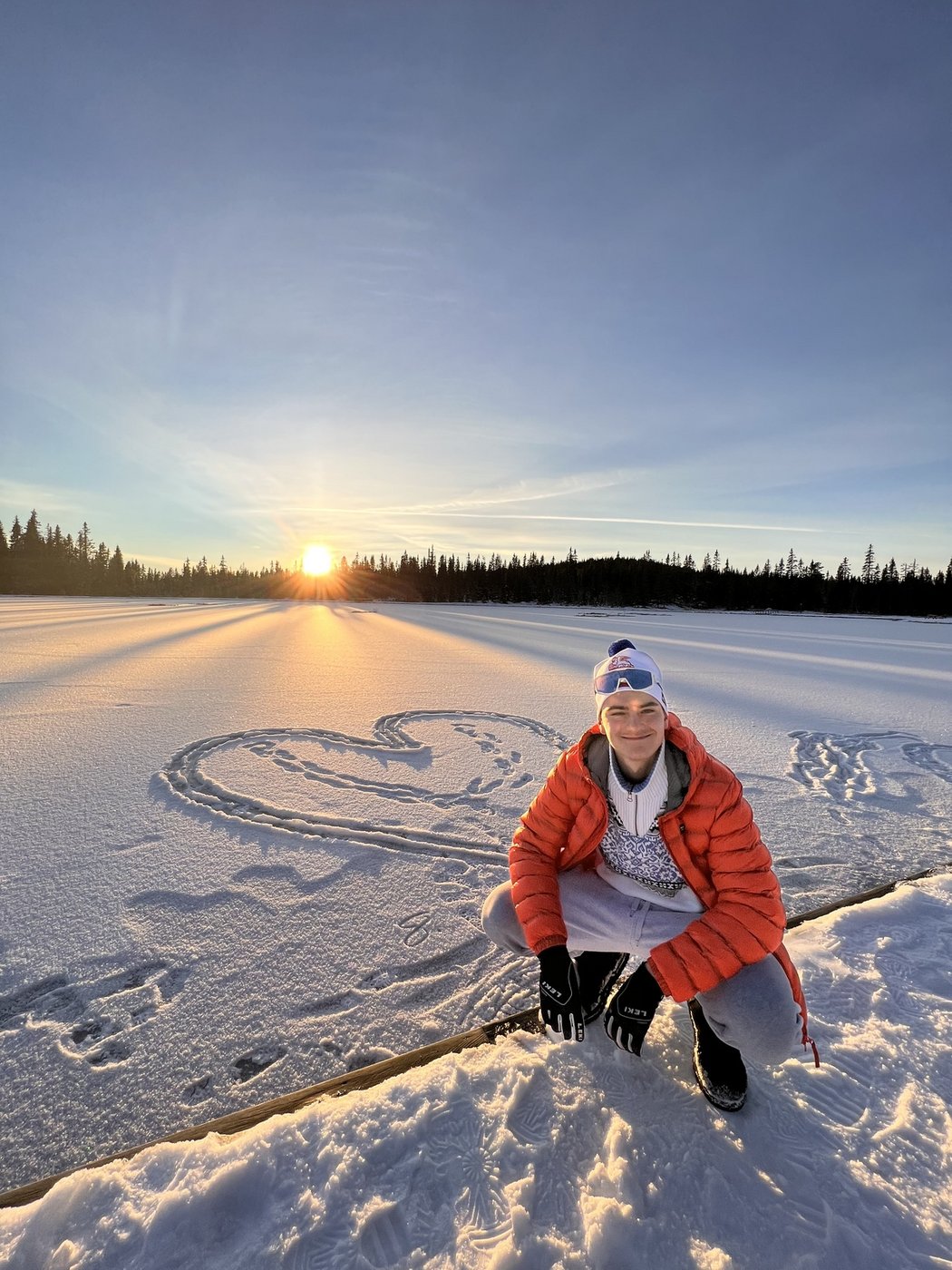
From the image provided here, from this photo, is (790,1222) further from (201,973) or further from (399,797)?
(399,797)

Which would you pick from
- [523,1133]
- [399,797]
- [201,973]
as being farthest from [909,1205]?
[399,797]

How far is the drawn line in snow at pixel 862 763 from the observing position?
157 inches

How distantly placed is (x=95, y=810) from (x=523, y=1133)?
10.0ft

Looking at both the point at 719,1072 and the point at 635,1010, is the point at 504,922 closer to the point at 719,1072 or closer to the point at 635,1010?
the point at 635,1010

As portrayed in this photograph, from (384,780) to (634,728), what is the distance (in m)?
2.69

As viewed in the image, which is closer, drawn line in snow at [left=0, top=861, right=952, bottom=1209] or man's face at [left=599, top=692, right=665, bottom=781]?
drawn line in snow at [left=0, top=861, right=952, bottom=1209]

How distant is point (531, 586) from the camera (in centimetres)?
8419

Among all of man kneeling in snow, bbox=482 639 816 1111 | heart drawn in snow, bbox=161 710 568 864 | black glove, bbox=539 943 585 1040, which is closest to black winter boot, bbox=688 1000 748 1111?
man kneeling in snow, bbox=482 639 816 1111

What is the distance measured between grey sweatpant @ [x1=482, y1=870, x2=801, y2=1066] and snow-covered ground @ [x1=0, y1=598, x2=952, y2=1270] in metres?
0.24

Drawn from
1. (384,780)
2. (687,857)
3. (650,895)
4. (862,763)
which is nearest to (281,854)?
(384,780)

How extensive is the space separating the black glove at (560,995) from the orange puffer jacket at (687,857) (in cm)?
4

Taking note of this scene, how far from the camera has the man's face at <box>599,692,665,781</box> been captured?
5.35ft

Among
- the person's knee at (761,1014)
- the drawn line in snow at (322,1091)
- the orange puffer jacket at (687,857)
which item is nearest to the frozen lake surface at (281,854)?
the drawn line in snow at (322,1091)

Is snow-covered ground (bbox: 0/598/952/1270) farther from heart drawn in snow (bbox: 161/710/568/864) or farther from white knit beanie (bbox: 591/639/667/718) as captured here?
white knit beanie (bbox: 591/639/667/718)
